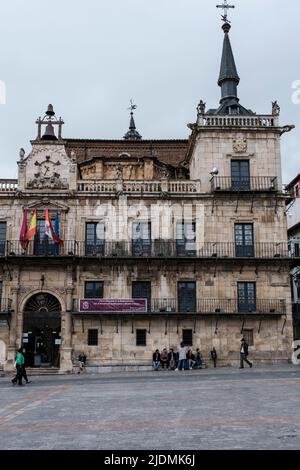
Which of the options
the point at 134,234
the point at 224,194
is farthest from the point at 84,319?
the point at 224,194

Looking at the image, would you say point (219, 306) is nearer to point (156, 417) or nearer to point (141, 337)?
point (141, 337)

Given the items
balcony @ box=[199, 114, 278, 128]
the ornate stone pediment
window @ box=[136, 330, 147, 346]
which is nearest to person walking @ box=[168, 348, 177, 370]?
window @ box=[136, 330, 147, 346]

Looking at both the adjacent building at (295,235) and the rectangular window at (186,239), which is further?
the adjacent building at (295,235)

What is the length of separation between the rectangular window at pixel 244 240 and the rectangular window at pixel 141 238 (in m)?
5.52

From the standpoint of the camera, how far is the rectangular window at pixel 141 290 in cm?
3266

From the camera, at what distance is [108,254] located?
32844 millimetres

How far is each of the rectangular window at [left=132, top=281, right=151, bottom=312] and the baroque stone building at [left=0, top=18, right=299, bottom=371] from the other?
61 mm

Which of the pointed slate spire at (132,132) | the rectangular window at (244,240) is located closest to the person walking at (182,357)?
the rectangular window at (244,240)

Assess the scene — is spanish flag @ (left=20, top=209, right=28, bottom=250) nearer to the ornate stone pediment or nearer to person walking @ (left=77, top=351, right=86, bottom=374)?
the ornate stone pediment

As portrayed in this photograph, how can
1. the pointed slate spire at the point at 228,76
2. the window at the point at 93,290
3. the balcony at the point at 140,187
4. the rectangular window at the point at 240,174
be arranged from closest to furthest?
the window at the point at 93,290 → the balcony at the point at 140,187 → the rectangular window at the point at 240,174 → the pointed slate spire at the point at 228,76

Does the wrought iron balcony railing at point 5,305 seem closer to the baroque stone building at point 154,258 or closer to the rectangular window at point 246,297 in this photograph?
the baroque stone building at point 154,258

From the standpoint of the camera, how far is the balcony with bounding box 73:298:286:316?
32.0m

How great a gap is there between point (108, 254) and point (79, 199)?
400 cm

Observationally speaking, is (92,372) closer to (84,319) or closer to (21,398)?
(84,319)
